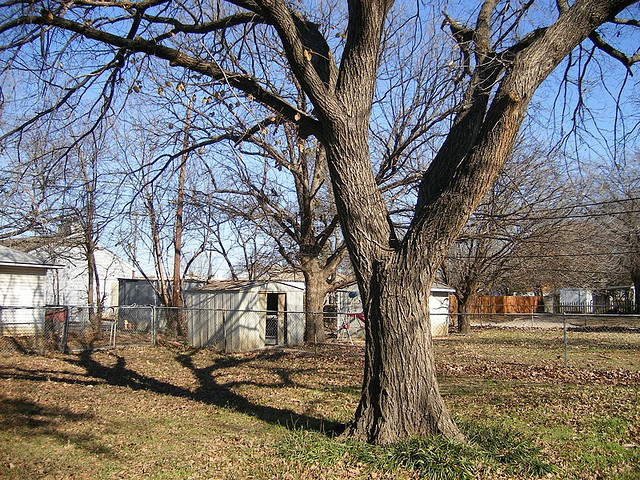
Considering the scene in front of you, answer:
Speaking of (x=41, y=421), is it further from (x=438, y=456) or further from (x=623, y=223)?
(x=623, y=223)

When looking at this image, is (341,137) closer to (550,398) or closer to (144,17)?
(144,17)

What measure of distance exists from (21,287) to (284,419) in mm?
16939

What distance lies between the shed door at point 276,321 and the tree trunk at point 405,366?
12.8 metres

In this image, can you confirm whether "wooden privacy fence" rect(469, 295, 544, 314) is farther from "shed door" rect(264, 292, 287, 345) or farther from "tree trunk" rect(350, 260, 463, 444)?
"tree trunk" rect(350, 260, 463, 444)

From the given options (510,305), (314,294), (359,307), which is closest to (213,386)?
(314,294)

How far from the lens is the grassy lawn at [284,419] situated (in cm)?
589

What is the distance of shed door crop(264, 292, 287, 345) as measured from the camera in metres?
19.6

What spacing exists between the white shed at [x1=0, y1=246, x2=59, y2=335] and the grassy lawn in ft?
21.6

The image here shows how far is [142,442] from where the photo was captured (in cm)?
721

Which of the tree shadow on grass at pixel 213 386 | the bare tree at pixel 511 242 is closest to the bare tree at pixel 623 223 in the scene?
the bare tree at pixel 511 242

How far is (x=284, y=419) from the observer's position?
838cm

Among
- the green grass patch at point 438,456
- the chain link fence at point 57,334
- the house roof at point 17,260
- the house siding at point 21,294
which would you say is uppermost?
the house roof at point 17,260

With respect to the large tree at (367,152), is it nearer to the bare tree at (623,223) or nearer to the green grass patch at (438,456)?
the green grass patch at (438,456)

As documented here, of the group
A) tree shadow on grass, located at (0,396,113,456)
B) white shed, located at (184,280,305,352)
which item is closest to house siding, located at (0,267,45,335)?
white shed, located at (184,280,305,352)
